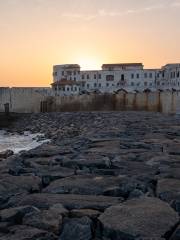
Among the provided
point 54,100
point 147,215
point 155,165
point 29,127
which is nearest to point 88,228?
point 147,215

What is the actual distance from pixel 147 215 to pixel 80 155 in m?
2.92

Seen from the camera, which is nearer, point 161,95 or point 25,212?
point 25,212

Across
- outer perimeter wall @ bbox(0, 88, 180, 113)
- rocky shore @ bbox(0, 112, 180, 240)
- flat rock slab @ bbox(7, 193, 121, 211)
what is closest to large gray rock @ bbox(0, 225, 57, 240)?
rocky shore @ bbox(0, 112, 180, 240)

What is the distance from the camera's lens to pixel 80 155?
19.2 ft

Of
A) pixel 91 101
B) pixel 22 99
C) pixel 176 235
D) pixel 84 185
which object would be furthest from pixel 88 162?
pixel 22 99

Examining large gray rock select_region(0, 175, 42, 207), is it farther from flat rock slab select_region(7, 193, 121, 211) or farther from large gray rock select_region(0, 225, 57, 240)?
large gray rock select_region(0, 225, 57, 240)

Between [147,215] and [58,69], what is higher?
[58,69]

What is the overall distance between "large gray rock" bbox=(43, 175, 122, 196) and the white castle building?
69179 mm

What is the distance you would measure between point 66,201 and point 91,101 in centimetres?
3288

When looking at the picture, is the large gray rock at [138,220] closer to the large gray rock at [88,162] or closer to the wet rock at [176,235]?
the wet rock at [176,235]

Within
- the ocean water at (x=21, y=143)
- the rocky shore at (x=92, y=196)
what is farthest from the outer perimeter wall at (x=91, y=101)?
the rocky shore at (x=92, y=196)

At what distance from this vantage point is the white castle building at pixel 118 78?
74500 mm

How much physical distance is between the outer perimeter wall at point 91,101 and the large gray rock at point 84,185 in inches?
1015

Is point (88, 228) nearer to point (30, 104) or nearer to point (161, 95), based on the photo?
point (161, 95)
